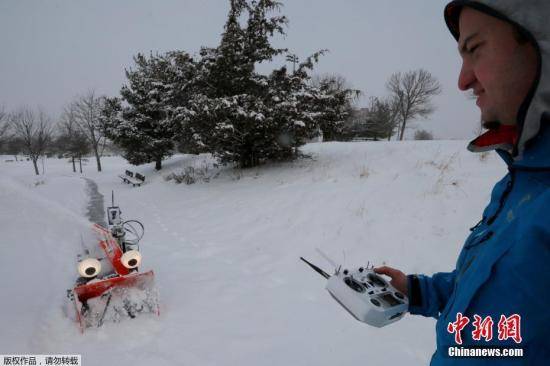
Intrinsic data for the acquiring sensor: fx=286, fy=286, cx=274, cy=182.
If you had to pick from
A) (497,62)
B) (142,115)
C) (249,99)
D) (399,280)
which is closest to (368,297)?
(399,280)

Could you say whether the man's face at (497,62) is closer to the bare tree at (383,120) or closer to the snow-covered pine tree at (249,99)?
the snow-covered pine tree at (249,99)

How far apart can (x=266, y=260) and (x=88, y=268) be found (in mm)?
3333

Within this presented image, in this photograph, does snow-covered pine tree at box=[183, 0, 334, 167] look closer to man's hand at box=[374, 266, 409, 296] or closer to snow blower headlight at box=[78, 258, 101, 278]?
snow blower headlight at box=[78, 258, 101, 278]

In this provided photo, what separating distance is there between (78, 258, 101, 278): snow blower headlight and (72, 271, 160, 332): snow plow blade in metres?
0.12

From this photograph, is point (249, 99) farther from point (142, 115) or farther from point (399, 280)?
point (142, 115)

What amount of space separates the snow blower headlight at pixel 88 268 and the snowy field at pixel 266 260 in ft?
2.54

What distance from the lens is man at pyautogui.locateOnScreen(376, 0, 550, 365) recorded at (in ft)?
2.53

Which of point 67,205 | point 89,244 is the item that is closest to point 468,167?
point 89,244

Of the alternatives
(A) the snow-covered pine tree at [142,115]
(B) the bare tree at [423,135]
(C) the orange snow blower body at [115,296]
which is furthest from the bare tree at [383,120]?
(C) the orange snow blower body at [115,296]

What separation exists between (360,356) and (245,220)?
5529 millimetres

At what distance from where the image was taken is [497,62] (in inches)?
39.7

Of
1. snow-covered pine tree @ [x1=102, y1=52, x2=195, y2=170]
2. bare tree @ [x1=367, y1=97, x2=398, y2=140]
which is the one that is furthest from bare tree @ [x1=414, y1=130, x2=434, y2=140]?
snow-covered pine tree @ [x1=102, y1=52, x2=195, y2=170]

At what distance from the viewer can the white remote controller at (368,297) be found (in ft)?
5.55

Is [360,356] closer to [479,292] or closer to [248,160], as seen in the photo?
[479,292]
